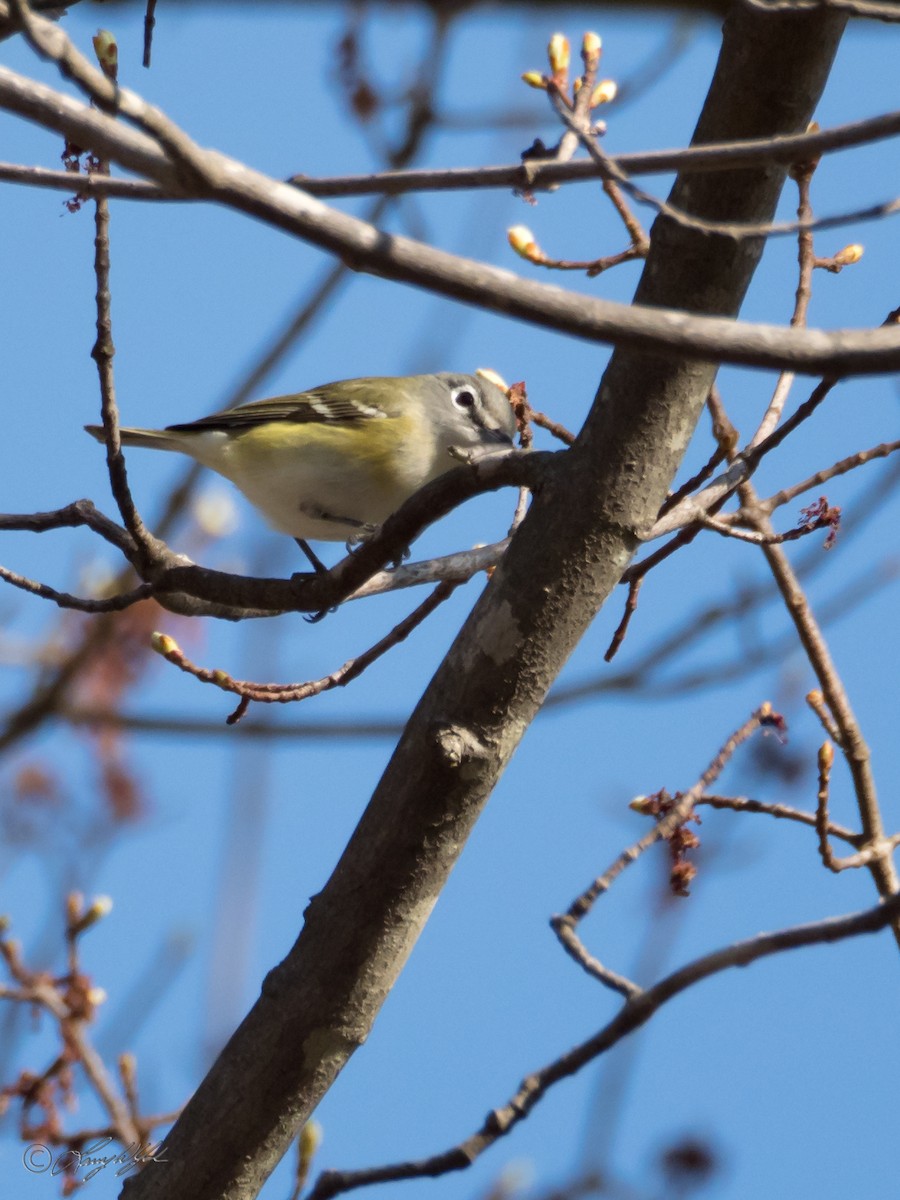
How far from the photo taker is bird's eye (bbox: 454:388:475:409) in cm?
530

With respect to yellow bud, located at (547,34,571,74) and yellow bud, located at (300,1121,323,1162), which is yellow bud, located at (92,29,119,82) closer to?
yellow bud, located at (547,34,571,74)

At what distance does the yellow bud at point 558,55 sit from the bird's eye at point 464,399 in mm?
2326

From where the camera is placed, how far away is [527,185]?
1.96 metres

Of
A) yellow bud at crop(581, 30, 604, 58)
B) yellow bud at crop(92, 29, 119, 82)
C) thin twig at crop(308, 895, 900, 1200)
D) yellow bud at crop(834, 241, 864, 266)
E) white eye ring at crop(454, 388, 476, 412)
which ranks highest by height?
white eye ring at crop(454, 388, 476, 412)

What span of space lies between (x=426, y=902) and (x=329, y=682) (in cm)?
74

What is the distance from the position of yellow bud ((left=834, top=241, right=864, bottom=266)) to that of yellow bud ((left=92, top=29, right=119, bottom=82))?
6.04 feet

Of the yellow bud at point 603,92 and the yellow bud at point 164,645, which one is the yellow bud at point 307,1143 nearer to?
the yellow bud at point 164,645

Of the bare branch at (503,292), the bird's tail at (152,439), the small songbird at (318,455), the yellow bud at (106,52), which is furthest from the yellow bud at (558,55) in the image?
the bird's tail at (152,439)

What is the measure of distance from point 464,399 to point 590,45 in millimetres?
2249

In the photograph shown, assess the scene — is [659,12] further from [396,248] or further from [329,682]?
[396,248]

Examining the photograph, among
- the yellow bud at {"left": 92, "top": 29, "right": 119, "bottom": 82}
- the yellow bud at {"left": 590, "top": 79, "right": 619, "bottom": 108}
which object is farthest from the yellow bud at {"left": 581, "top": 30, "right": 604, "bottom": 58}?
the yellow bud at {"left": 92, "top": 29, "right": 119, "bottom": 82}

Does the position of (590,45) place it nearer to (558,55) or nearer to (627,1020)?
(558,55)

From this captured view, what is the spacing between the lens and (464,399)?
17.5 feet

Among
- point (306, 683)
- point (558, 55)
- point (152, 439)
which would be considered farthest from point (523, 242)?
point (152, 439)
